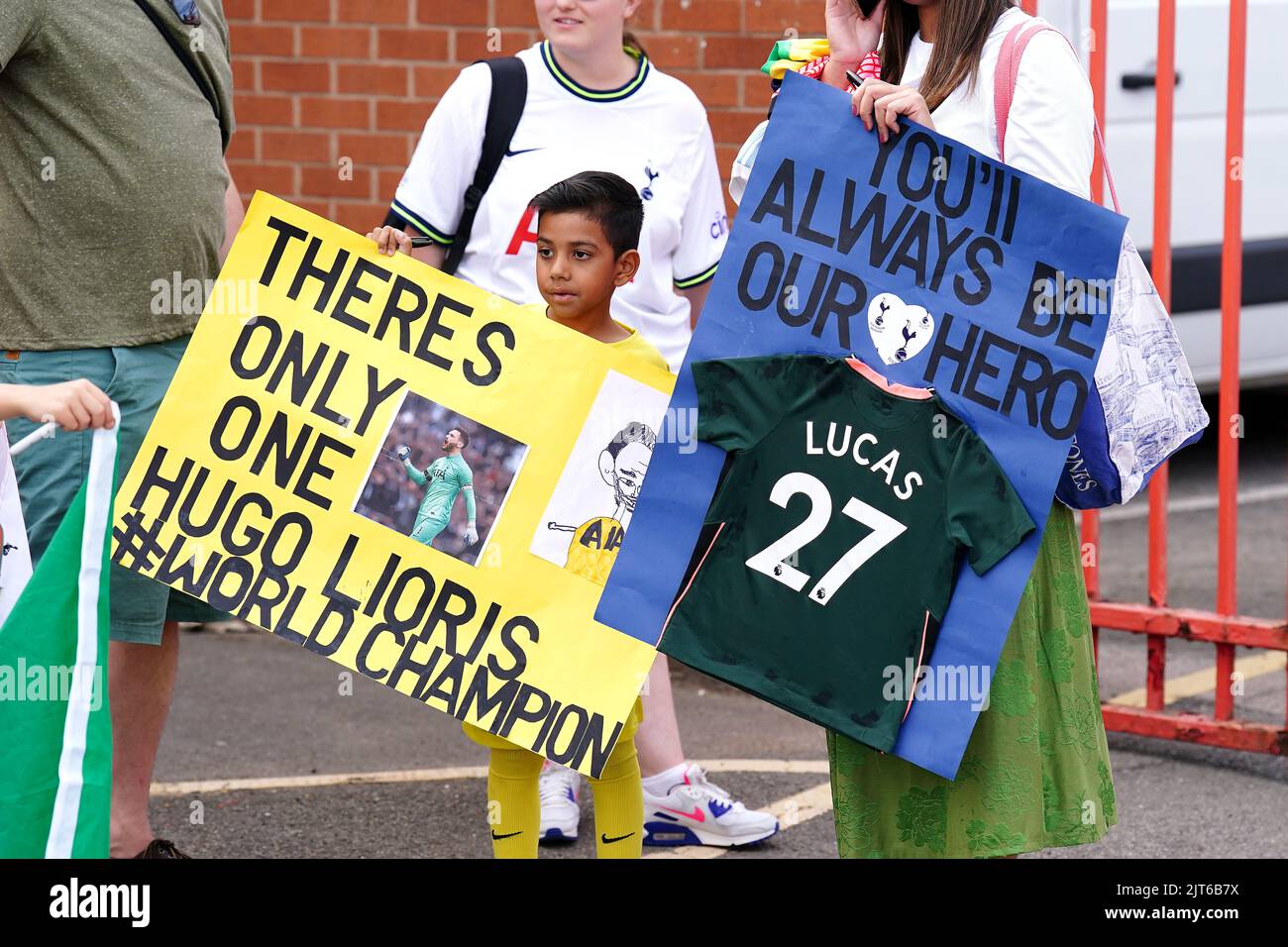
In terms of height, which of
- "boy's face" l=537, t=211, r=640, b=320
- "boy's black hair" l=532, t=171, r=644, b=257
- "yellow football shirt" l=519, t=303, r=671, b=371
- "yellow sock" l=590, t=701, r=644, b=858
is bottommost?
"yellow sock" l=590, t=701, r=644, b=858

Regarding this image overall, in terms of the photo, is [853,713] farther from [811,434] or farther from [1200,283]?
[1200,283]

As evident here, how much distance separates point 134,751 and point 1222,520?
284cm

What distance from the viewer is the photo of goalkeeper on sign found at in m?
3.08

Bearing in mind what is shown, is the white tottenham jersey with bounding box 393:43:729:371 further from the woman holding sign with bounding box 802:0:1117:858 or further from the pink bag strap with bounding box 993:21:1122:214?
the pink bag strap with bounding box 993:21:1122:214

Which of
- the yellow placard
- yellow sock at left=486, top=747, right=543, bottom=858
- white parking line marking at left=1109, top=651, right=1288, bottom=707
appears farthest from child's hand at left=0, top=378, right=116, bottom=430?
white parking line marking at left=1109, top=651, right=1288, bottom=707

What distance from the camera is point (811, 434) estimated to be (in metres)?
2.91

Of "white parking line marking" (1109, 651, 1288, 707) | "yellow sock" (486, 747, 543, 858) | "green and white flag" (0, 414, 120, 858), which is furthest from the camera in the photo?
"white parking line marking" (1109, 651, 1288, 707)

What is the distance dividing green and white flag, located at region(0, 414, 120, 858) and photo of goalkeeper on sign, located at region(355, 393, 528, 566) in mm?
518

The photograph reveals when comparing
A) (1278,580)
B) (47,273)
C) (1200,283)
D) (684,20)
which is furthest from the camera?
(1200,283)

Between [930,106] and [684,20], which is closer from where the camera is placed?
[930,106]

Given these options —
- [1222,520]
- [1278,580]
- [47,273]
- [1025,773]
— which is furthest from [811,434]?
[1278,580]

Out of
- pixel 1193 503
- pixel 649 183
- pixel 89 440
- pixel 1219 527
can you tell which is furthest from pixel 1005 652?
pixel 1193 503

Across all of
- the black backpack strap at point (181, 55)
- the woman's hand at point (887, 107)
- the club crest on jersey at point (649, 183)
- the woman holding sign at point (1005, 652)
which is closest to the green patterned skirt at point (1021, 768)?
the woman holding sign at point (1005, 652)

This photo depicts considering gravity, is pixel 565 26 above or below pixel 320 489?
above
